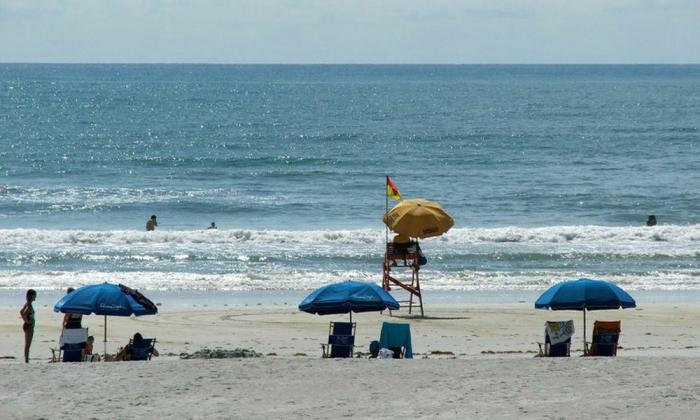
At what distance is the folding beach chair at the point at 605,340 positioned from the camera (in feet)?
55.9

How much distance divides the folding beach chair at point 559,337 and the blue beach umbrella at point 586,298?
317 mm

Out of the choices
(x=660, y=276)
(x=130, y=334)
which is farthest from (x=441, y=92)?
(x=130, y=334)

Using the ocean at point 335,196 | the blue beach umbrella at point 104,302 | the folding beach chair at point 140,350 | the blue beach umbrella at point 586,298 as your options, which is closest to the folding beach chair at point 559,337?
the blue beach umbrella at point 586,298

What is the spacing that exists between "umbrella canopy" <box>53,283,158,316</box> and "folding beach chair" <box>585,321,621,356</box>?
21.4ft

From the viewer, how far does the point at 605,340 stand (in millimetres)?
17125

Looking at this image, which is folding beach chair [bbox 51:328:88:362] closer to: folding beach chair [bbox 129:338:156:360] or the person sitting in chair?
the person sitting in chair

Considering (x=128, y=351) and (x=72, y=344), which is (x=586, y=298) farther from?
(x=72, y=344)

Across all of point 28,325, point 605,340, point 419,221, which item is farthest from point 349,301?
point 28,325

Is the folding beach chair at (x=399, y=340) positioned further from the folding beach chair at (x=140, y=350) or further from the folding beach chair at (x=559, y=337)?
the folding beach chair at (x=140, y=350)

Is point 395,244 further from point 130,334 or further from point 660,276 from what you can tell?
point 660,276

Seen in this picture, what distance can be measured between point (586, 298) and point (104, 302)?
22.8 ft

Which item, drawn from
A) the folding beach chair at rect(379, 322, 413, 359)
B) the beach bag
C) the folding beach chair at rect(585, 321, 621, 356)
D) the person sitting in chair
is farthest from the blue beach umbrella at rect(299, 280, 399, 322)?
the folding beach chair at rect(585, 321, 621, 356)

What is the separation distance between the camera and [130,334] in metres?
20.0

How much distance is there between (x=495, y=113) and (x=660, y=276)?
59.1m
